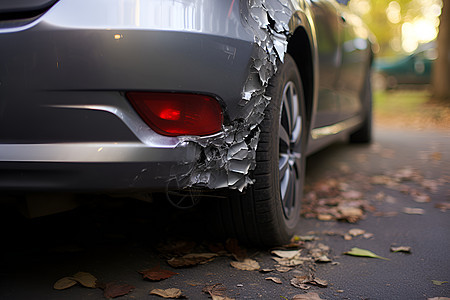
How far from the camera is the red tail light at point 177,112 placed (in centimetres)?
161

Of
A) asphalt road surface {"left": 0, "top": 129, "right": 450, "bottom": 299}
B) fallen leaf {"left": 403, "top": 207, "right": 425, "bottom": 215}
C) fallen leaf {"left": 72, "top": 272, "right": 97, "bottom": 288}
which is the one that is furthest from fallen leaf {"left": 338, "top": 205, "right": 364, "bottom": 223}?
fallen leaf {"left": 72, "top": 272, "right": 97, "bottom": 288}

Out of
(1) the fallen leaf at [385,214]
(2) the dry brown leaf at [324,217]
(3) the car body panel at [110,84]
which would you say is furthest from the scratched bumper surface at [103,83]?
(1) the fallen leaf at [385,214]

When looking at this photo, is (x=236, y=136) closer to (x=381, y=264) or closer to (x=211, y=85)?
(x=211, y=85)

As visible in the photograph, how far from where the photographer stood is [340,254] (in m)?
2.20

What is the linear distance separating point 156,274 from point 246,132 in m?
0.66

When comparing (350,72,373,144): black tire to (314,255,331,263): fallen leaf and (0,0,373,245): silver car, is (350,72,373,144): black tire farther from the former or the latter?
(0,0,373,245): silver car

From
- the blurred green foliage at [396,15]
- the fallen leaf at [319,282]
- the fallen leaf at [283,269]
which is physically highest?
the blurred green foliage at [396,15]

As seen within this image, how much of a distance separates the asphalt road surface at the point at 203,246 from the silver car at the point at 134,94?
35cm

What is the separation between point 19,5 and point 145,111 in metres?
0.53

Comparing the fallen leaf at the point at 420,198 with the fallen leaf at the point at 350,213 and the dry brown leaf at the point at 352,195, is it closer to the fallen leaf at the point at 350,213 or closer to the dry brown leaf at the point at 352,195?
the dry brown leaf at the point at 352,195

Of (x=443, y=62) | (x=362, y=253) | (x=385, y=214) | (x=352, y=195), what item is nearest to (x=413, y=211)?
(x=385, y=214)

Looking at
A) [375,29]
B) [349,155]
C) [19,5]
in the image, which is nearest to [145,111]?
[19,5]

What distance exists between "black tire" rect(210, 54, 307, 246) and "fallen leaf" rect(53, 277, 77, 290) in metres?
0.64

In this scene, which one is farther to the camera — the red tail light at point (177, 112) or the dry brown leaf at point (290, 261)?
the dry brown leaf at point (290, 261)
